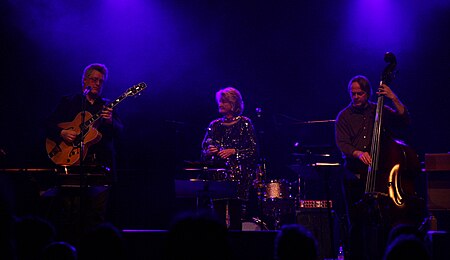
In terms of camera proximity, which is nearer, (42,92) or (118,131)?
(118,131)

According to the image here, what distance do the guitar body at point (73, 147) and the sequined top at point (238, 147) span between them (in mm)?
1940

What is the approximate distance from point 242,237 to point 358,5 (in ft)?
20.2

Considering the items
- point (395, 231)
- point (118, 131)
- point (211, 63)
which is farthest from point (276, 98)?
point (395, 231)

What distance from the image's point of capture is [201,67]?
35.5 feet

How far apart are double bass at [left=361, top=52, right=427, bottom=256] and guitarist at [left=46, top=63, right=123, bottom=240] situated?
3.09 meters

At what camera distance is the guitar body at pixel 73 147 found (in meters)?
7.27

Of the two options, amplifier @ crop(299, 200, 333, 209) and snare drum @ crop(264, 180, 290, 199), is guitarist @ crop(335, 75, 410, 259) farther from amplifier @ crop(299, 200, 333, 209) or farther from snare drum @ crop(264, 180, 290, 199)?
snare drum @ crop(264, 180, 290, 199)

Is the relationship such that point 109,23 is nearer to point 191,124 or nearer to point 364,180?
point 191,124

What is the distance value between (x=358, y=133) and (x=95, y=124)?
10.8ft

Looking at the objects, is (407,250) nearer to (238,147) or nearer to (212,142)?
(238,147)

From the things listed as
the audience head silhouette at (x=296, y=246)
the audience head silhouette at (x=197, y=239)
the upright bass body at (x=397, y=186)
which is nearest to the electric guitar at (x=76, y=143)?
the upright bass body at (x=397, y=186)

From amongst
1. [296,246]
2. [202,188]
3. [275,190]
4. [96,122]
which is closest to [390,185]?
[202,188]

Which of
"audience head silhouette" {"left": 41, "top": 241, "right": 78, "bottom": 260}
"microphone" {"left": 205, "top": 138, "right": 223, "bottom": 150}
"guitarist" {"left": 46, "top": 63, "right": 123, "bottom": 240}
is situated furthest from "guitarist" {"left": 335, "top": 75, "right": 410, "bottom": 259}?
"audience head silhouette" {"left": 41, "top": 241, "right": 78, "bottom": 260}

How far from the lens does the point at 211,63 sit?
427 inches
